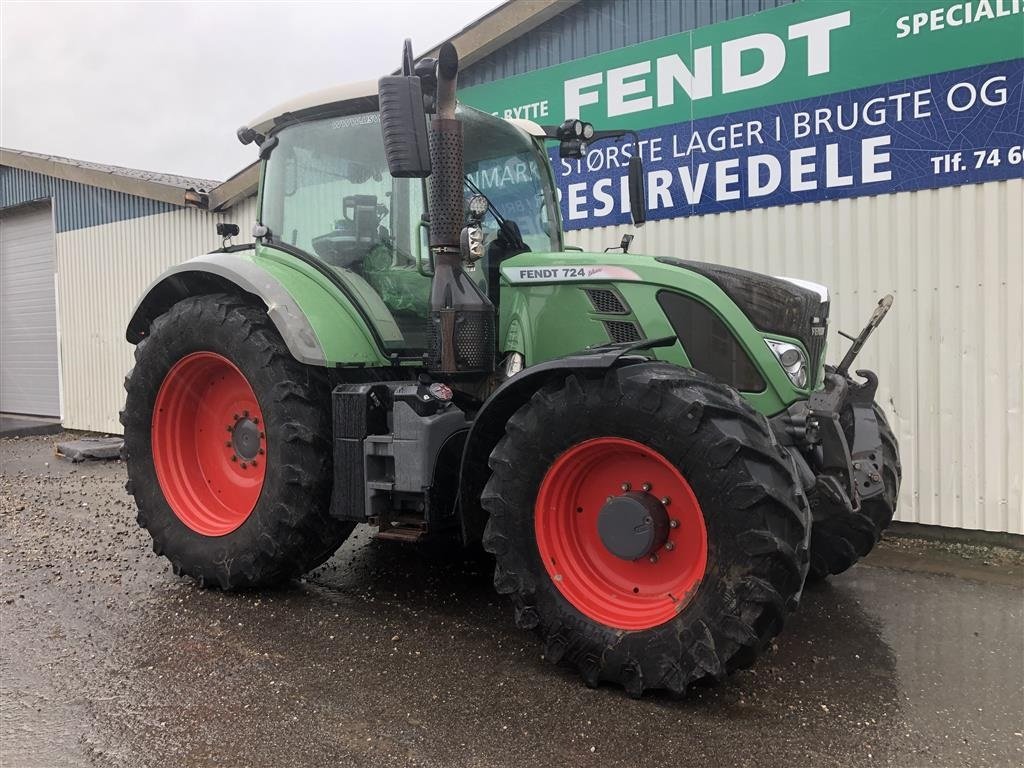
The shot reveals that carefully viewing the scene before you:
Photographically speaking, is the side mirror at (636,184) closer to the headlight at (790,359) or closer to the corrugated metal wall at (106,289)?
the headlight at (790,359)

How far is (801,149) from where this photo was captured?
5984 millimetres

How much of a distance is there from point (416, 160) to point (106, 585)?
3.07 m

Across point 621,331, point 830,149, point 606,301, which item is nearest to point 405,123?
point 606,301

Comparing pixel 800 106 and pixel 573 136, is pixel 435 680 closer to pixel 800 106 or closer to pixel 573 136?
pixel 573 136

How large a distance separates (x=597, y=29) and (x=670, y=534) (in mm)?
5184

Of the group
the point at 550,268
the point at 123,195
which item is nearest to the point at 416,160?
the point at 550,268

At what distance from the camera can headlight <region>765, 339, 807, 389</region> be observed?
371 cm

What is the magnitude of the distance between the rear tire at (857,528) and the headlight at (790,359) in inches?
22.4

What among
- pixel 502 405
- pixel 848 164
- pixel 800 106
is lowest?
pixel 502 405

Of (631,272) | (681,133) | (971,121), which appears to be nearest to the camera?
(631,272)

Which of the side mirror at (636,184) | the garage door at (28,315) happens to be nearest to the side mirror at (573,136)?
the side mirror at (636,184)

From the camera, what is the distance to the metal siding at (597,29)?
6368 millimetres

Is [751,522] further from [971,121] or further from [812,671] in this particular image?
[971,121]

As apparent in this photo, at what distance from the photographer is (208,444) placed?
4.88 meters
